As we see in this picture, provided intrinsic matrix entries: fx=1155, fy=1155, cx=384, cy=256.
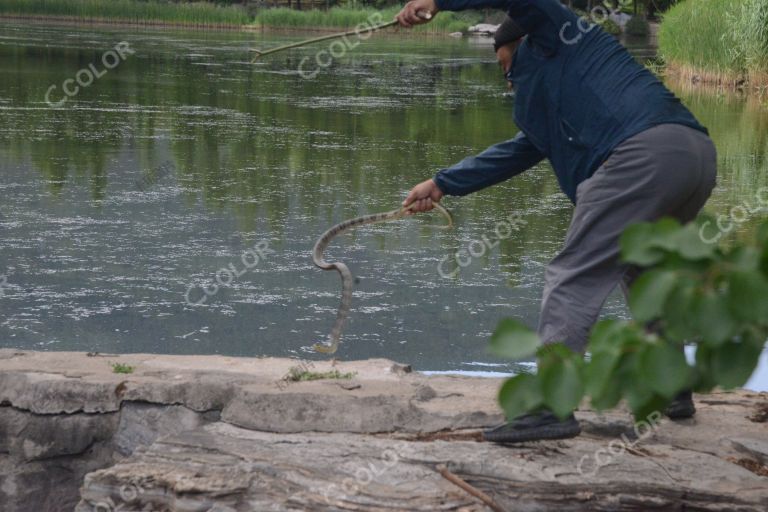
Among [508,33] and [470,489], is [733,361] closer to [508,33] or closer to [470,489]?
[470,489]

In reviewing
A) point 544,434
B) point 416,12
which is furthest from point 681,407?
point 416,12

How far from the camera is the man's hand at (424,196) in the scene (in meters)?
3.15

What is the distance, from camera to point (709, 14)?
16.8 meters

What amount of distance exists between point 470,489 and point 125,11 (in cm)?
3311

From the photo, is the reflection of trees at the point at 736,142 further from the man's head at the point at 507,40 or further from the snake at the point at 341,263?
the man's head at the point at 507,40

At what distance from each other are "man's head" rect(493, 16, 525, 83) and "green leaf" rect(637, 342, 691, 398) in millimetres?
1783

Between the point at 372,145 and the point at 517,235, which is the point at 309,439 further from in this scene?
the point at 372,145

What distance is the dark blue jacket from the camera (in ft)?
8.63

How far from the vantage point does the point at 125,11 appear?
33.8 metres

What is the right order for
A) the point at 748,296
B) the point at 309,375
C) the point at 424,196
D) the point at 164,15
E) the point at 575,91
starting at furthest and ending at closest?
the point at 164,15 < the point at 309,375 < the point at 424,196 < the point at 575,91 < the point at 748,296

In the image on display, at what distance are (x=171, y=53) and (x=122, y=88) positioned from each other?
6.91 metres

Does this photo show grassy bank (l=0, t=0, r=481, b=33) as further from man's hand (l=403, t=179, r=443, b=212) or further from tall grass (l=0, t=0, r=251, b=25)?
man's hand (l=403, t=179, r=443, b=212)

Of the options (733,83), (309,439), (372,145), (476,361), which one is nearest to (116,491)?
(309,439)

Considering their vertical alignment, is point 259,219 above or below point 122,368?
below
